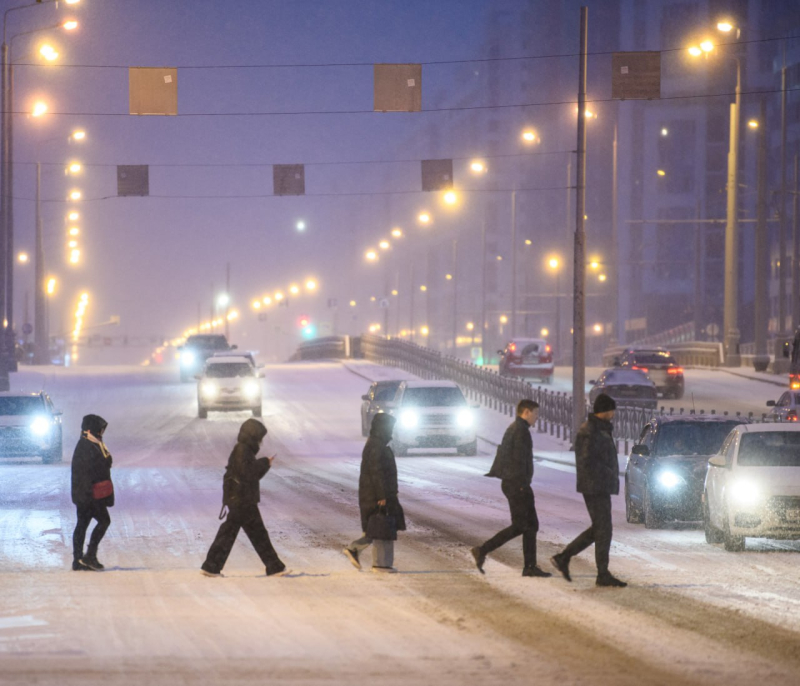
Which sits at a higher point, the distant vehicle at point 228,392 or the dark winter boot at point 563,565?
the dark winter boot at point 563,565

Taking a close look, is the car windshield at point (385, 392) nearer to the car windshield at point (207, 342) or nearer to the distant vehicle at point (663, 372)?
the distant vehicle at point (663, 372)

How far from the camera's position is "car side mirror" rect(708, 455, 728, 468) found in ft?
53.8

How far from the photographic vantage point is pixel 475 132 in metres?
193

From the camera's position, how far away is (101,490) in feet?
45.7

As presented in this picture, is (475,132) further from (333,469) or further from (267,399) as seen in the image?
(333,469)

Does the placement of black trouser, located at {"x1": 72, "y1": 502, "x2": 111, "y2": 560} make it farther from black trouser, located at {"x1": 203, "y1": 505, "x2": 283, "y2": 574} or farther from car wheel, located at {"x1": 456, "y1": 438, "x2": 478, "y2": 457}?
car wheel, located at {"x1": 456, "y1": 438, "x2": 478, "y2": 457}

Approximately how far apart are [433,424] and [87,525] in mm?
19430

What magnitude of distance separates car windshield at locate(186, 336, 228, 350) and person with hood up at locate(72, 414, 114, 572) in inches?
1844

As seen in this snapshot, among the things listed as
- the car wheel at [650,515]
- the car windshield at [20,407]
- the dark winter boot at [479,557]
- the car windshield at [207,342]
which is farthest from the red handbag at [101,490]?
the car windshield at [207,342]

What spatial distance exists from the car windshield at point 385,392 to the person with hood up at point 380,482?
2439 cm

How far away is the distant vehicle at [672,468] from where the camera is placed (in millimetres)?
18562

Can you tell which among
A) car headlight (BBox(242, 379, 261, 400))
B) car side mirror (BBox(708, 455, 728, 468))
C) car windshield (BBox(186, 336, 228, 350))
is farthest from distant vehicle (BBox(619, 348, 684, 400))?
car side mirror (BBox(708, 455, 728, 468))

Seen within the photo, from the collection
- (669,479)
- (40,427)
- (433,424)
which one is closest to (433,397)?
(433,424)

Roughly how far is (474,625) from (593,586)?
2.43 meters
